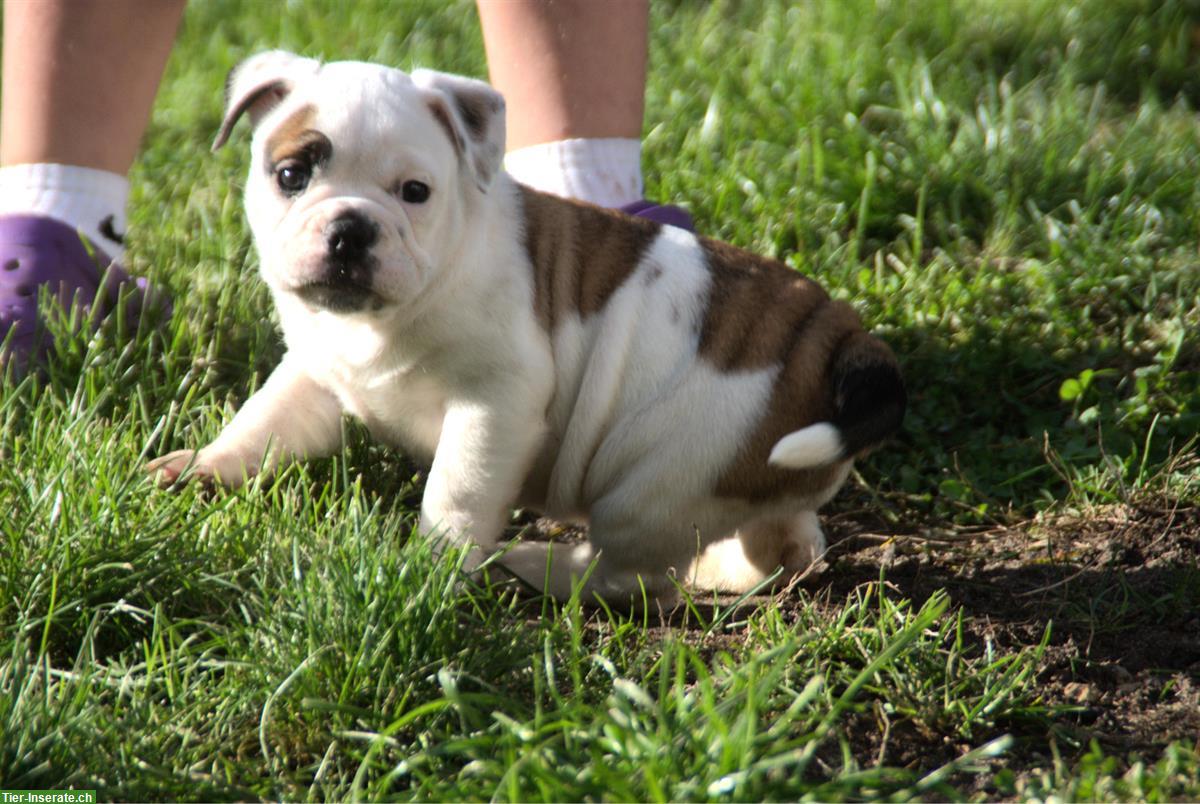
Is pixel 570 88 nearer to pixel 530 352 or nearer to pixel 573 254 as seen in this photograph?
pixel 573 254

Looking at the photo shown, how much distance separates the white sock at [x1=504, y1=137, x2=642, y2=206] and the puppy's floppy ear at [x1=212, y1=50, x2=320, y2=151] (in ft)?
3.35

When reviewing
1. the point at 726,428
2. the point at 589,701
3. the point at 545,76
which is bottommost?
the point at 589,701

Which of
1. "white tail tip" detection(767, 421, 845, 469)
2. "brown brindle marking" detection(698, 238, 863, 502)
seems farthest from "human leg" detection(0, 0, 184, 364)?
"white tail tip" detection(767, 421, 845, 469)

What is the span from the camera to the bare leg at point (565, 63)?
13.3ft

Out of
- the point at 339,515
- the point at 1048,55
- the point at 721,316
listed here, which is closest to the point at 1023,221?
the point at 1048,55

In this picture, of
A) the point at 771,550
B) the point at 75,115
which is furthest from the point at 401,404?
the point at 75,115

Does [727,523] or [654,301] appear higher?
[654,301]

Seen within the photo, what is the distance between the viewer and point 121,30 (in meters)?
4.10

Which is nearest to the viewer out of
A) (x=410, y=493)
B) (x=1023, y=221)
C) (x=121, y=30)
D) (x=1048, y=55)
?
(x=410, y=493)

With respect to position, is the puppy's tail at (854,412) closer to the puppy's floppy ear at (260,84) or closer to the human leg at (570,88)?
the human leg at (570,88)

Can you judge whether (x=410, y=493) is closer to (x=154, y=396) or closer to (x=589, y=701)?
(x=154, y=396)

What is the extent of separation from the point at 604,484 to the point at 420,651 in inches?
32.4

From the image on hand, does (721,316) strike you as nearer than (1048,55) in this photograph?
Yes

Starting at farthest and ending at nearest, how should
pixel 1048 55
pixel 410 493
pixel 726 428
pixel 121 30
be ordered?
1. pixel 1048 55
2. pixel 121 30
3. pixel 410 493
4. pixel 726 428
